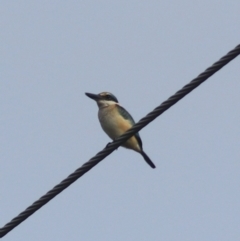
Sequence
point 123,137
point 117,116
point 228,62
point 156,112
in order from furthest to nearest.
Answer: point 117,116
point 123,137
point 156,112
point 228,62

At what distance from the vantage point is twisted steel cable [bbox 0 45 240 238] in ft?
15.8

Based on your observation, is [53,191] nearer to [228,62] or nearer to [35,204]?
[35,204]

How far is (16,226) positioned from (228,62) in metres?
1.77

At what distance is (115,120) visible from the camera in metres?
9.04

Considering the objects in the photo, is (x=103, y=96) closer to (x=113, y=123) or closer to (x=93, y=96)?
(x=93, y=96)

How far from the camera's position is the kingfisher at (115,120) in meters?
9.00

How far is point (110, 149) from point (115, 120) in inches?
144

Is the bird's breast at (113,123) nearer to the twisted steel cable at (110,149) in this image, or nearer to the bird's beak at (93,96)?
the bird's beak at (93,96)

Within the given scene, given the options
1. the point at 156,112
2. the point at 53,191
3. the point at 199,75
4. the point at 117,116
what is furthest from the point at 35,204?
the point at 117,116

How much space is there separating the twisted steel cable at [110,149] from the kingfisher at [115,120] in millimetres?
3538

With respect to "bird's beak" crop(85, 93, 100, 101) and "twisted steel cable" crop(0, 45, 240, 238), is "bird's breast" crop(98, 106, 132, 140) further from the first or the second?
"twisted steel cable" crop(0, 45, 240, 238)

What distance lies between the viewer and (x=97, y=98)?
9.62 metres

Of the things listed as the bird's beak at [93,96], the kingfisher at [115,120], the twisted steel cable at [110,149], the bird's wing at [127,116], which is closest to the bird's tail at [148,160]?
the kingfisher at [115,120]

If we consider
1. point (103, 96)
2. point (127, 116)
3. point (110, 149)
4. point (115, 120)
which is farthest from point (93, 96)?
point (110, 149)
